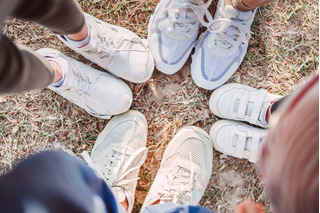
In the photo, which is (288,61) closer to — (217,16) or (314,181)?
(217,16)

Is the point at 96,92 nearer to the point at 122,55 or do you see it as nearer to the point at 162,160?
the point at 122,55

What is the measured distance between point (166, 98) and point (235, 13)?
19.8 inches

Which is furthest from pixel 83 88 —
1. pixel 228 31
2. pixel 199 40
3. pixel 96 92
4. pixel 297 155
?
pixel 297 155

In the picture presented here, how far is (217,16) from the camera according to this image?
1345 millimetres

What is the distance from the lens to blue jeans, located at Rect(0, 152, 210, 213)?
2.06 ft

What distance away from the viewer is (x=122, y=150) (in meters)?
1.40

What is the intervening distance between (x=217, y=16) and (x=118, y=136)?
738 mm

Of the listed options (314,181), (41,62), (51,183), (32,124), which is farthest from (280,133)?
(32,124)

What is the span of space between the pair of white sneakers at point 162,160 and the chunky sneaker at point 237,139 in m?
0.06

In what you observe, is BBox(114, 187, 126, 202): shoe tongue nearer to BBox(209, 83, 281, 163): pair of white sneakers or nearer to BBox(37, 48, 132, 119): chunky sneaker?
BBox(37, 48, 132, 119): chunky sneaker

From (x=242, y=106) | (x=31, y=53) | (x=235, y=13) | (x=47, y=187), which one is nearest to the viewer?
(x=47, y=187)

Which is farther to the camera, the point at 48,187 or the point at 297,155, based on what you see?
the point at 48,187

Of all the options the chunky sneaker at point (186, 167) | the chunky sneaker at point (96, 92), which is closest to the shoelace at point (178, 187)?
the chunky sneaker at point (186, 167)

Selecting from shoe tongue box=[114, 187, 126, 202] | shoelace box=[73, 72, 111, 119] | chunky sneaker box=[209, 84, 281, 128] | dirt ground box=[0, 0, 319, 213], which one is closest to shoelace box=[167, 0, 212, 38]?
dirt ground box=[0, 0, 319, 213]
